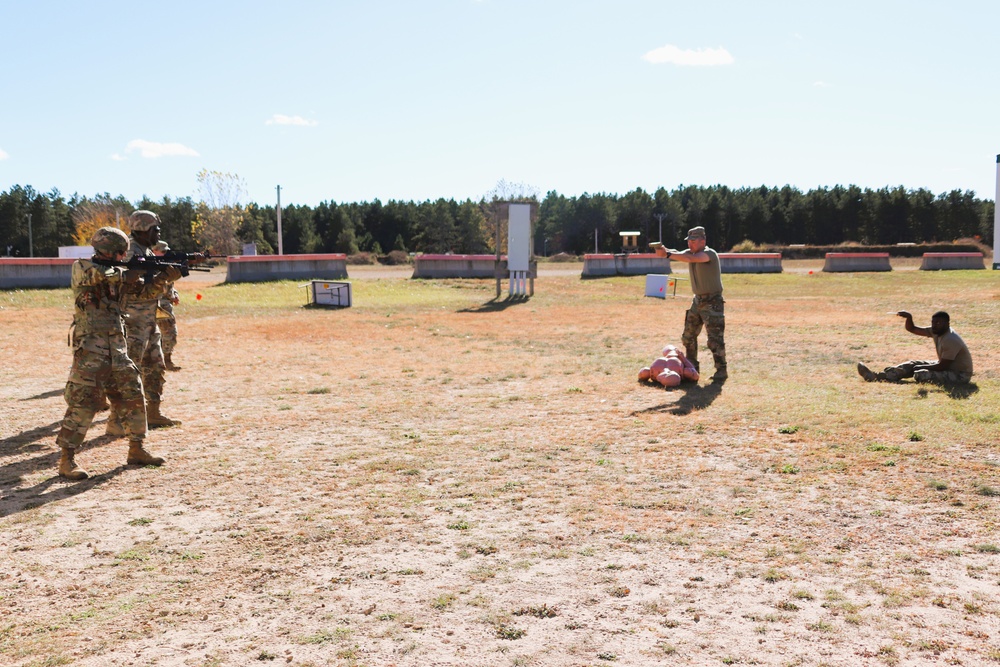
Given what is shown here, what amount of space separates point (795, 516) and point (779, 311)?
18133 mm

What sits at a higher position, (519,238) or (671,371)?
(519,238)

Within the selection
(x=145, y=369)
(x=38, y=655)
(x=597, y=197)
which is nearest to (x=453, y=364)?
(x=145, y=369)

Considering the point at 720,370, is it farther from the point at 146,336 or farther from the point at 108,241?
the point at 108,241

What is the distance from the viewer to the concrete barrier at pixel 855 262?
42.4m

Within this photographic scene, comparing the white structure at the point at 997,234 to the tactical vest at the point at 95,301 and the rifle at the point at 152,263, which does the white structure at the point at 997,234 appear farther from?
the tactical vest at the point at 95,301

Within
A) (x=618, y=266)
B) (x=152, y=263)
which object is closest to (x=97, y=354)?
(x=152, y=263)

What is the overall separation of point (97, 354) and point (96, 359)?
4 centimetres

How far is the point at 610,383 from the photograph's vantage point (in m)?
11.6

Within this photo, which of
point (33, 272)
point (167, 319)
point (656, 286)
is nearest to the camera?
point (167, 319)

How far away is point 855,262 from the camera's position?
1692 inches

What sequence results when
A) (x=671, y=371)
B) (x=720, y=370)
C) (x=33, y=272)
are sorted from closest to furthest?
(x=671, y=371) → (x=720, y=370) → (x=33, y=272)

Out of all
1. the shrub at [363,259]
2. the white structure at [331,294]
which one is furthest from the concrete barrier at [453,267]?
the shrub at [363,259]

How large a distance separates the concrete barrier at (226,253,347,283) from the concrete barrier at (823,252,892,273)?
24.8 metres

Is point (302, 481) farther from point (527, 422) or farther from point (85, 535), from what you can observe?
point (527, 422)
